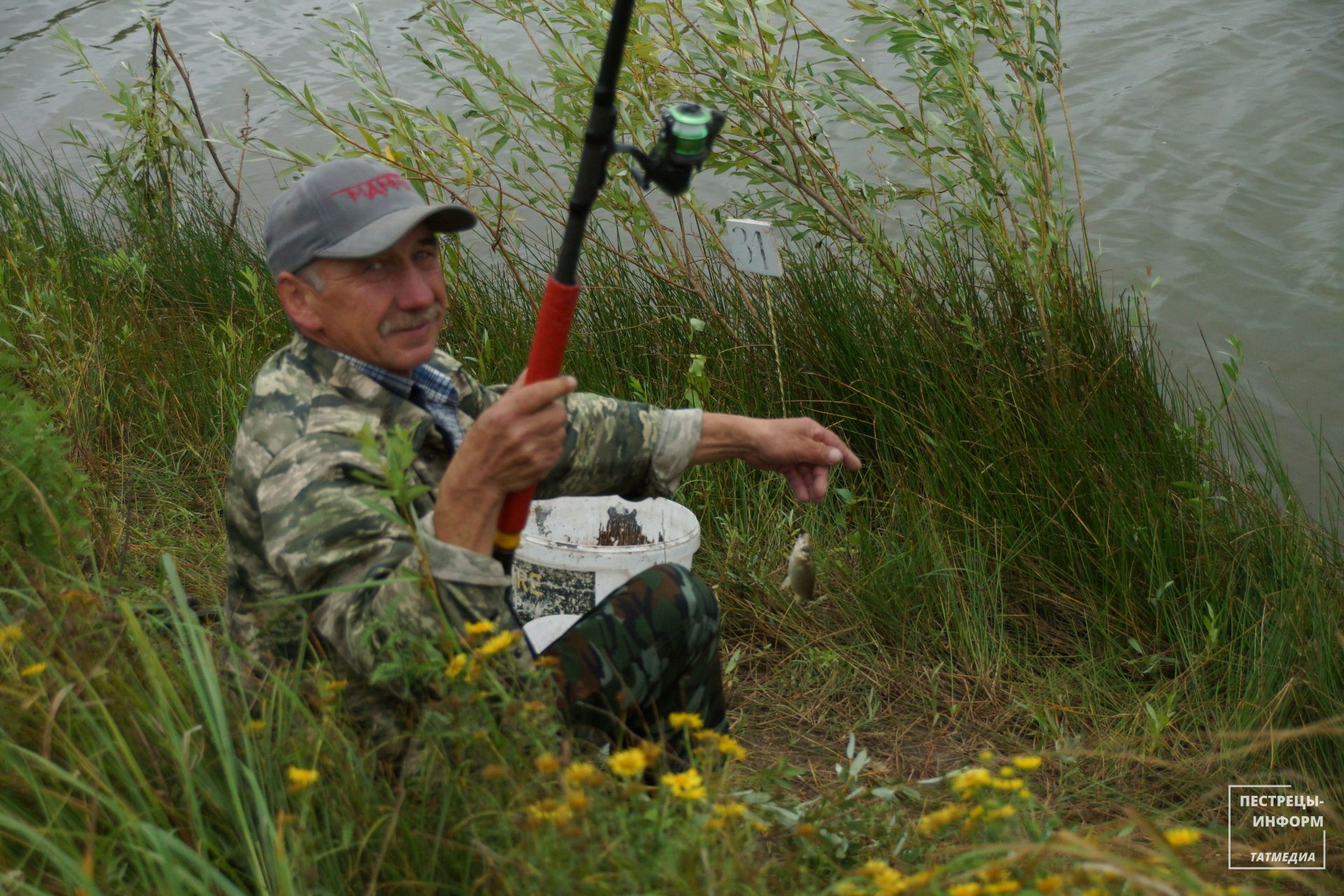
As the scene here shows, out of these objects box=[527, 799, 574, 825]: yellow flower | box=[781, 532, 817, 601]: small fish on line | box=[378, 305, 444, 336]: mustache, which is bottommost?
box=[781, 532, 817, 601]: small fish on line

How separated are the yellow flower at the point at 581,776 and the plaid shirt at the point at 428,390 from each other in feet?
2.86

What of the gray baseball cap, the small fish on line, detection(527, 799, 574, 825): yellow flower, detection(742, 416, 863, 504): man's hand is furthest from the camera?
the small fish on line

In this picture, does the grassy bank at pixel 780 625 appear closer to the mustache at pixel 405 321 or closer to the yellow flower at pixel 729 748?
the yellow flower at pixel 729 748

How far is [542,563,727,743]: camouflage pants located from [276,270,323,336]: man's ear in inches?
30.1

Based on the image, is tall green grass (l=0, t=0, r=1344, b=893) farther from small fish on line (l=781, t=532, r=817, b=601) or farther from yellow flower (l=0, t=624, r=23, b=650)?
small fish on line (l=781, t=532, r=817, b=601)

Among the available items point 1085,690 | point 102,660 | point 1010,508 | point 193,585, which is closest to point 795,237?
point 1010,508

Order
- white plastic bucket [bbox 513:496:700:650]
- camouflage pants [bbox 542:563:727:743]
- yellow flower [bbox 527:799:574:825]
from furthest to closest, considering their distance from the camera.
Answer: white plastic bucket [bbox 513:496:700:650], camouflage pants [bbox 542:563:727:743], yellow flower [bbox 527:799:574:825]

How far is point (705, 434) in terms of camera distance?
9.50ft

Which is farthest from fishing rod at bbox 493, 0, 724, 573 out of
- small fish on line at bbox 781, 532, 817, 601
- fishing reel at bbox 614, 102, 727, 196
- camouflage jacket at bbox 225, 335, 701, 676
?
small fish on line at bbox 781, 532, 817, 601

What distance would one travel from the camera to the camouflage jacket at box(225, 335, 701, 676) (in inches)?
78.3

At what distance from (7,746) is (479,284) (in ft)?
12.8

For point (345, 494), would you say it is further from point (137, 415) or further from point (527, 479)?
point (137, 415)

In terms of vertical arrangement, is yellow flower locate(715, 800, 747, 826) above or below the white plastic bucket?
above

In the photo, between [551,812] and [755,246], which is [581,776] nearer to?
[551,812]
